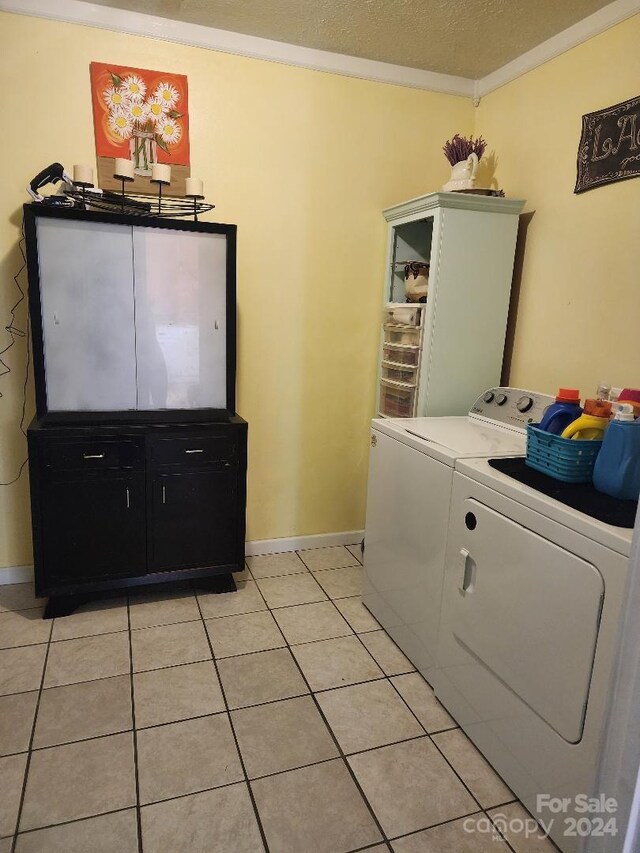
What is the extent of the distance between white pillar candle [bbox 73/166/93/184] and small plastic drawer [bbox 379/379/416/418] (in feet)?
5.66

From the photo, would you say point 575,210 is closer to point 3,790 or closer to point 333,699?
point 333,699

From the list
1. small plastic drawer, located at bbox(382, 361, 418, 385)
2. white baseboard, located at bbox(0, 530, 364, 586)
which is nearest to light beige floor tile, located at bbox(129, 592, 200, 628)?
white baseboard, located at bbox(0, 530, 364, 586)

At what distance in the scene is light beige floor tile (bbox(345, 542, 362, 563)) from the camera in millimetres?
3141

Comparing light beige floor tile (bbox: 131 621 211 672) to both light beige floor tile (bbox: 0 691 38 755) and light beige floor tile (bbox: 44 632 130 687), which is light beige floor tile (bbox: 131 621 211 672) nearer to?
light beige floor tile (bbox: 44 632 130 687)

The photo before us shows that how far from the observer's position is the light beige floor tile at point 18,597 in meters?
2.45

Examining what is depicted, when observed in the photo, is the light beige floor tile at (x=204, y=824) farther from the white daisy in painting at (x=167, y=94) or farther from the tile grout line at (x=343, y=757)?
the white daisy in painting at (x=167, y=94)

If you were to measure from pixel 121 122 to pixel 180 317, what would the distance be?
3.04ft

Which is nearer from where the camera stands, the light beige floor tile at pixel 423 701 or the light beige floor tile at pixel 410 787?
the light beige floor tile at pixel 410 787

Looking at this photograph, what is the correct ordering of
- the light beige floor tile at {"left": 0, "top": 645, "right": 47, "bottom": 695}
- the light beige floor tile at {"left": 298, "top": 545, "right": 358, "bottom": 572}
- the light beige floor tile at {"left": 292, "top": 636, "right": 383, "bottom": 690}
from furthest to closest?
the light beige floor tile at {"left": 298, "top": 545, "right": 358, "bottom": 572} → the light beige floor tile at {"left": 292, "top": 636, "right": 383, "bottom": 690} → the light beige floor tile at {"left": 0, "top": 645, "right": 47, "bottom": 695}

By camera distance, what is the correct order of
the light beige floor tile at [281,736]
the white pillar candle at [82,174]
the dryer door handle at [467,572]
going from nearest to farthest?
the light beige floor tile at [281,736] → the dryer door handle at [467,572] → the white pillar candle at [82,174]

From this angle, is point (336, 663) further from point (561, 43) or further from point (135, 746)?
point (561, 43)

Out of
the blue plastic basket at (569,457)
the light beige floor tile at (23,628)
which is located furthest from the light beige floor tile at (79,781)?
the blue plastic basket at (569,457)

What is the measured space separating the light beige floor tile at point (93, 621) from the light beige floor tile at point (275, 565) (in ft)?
2.31

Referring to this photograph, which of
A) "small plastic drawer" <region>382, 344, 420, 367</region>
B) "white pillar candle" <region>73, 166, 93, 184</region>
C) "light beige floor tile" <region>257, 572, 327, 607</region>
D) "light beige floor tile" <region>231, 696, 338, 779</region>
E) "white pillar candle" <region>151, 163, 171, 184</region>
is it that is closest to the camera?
"light beige floor tile" <region>231, 696, 338, 779</region>
